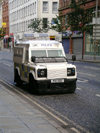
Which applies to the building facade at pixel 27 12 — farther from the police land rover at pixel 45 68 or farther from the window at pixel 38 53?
the window at pixel 38 53

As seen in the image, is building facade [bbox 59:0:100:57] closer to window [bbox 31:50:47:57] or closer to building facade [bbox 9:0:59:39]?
building facade [bbox 9:0:59:39]

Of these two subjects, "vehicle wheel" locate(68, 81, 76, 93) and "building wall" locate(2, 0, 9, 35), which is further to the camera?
"building wall" locate(2, 0, 9, 35)

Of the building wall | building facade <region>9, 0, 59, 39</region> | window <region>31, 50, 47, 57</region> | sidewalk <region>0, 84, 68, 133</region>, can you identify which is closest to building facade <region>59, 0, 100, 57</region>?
building facade <region>9, 0, 59, 39</region>

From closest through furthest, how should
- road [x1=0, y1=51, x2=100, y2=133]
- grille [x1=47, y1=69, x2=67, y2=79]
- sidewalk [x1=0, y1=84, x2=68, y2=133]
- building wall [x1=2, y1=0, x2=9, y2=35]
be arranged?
sidewalk [x1=0, y1=84, x2=68, y2=133] < road [x1=0, y1=51, x2=100, y2=133] < grille [x1=47, y1=69, x2=67, y2=79] < building wall [x1=2, y1=0, x2=9, y2=35]

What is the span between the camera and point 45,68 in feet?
37.9

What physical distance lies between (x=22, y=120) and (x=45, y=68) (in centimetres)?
428

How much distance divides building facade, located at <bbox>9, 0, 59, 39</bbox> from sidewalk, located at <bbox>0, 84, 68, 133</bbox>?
2265 inches

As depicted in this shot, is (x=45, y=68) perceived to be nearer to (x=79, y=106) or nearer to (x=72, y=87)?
(x=72, y=87)

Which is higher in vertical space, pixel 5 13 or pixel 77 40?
pixel 5 13

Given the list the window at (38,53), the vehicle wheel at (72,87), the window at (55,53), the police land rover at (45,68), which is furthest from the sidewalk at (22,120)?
the window at (55,53)

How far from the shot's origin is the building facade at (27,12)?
7012 cm

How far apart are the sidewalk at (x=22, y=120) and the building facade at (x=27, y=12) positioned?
57537mm

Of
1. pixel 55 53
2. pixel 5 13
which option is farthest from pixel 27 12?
pixel 55 53

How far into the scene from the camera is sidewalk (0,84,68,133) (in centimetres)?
663
